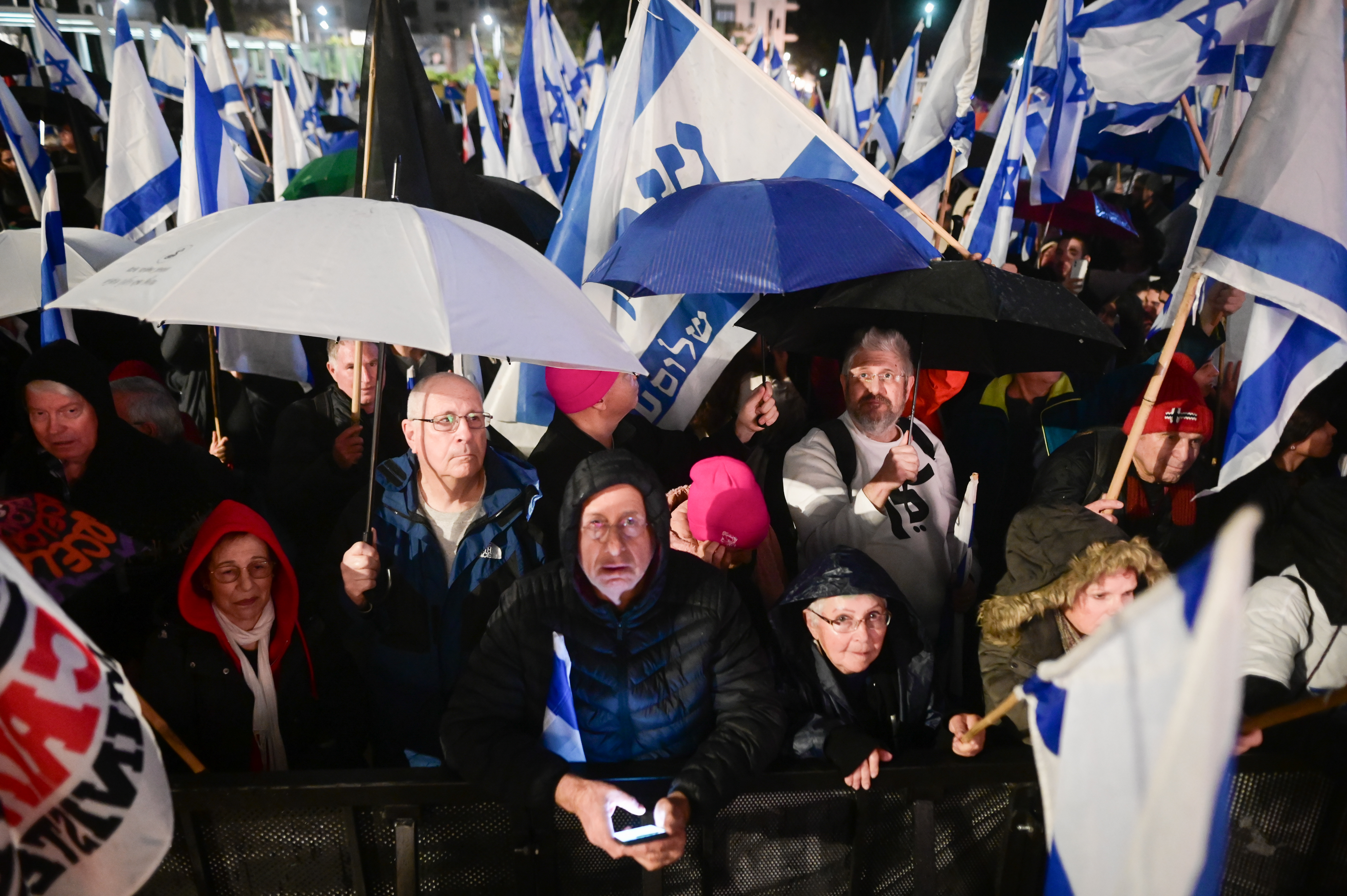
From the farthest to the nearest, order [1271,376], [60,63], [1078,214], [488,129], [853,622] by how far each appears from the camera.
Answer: [488,129] < [60,63] < [1078,214] < [1271,376] < [853,622]

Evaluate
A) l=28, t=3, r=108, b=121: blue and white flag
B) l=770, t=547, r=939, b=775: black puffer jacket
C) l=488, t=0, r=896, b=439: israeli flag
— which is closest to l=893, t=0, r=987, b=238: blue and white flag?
l=488, t=0, r=896, b=439: israeli flag

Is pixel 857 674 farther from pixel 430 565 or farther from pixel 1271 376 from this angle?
pixel 1271 376

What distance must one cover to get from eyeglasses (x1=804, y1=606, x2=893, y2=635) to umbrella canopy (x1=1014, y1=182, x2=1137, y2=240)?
5.27 m

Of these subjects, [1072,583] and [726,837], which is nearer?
[726,837]

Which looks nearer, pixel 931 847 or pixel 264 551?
pixel 931 847

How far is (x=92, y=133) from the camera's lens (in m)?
9.98

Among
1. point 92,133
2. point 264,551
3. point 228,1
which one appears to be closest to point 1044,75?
point 264,551

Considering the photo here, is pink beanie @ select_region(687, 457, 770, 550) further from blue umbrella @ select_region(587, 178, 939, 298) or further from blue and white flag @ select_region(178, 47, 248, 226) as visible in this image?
blue and white flag @ select_region(178, 47, 248, 226)

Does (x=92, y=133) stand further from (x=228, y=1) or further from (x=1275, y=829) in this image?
(x=228, y=1)

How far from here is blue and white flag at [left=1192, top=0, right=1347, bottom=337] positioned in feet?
7.70

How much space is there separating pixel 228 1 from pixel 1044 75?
50.7 meters

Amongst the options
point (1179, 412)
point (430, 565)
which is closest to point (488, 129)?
point (430, 565)

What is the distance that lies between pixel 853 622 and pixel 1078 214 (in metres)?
5.77

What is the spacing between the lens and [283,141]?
658cm
